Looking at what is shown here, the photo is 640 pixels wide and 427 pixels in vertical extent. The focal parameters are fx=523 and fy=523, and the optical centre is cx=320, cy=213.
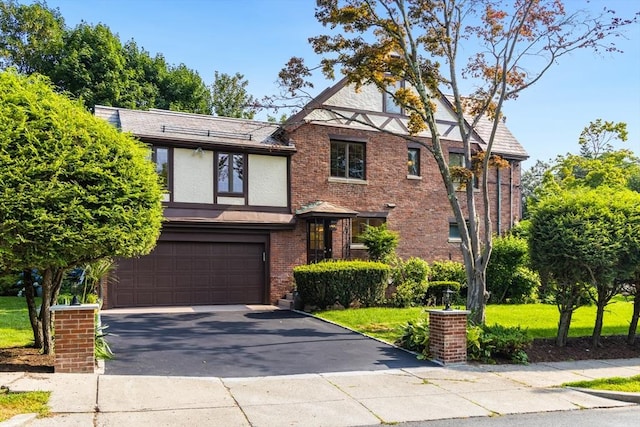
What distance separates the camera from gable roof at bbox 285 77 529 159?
60.9 ft

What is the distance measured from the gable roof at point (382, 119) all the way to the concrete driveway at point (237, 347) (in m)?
7.25

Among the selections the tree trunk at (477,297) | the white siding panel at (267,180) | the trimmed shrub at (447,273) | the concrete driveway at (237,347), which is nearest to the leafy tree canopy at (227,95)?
the white siding panel at (267,180)

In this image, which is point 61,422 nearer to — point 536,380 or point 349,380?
point 349,380

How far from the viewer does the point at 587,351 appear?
34.7ft

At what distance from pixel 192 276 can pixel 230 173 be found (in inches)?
142

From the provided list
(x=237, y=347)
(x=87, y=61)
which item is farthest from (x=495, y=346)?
(x=87, y=61)

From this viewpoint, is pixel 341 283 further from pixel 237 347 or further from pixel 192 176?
pixel 192 176

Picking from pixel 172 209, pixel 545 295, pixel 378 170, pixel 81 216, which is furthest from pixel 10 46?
pixel 545 295

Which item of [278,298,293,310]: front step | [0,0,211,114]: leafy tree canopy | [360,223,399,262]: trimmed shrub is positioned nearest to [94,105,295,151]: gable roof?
[360,223,399,262]: trimmed shrub

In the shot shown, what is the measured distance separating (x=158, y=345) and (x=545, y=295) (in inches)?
568

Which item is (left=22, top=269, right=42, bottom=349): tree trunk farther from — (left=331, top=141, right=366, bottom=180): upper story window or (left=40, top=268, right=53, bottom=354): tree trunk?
(left=331, top=141, right=366, bottom=180): upper story window

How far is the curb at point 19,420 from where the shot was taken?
5.14 metres

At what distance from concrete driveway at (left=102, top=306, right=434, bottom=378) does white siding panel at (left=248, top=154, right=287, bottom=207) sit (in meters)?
4.56

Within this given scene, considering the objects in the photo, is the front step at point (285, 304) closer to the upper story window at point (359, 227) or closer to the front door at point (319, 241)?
the front door at point (319, 241)
